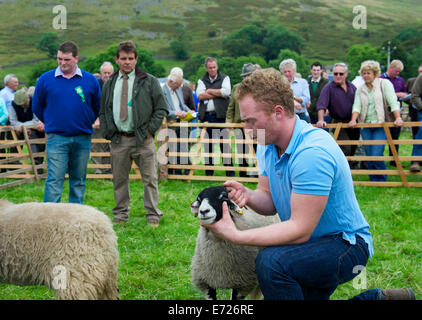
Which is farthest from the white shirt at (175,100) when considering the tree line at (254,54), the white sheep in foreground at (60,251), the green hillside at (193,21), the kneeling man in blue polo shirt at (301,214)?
the green hillside at (193,21)

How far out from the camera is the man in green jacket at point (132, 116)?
555cm

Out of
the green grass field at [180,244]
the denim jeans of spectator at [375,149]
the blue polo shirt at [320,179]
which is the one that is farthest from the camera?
the denim jeans of spectator at [375,149]

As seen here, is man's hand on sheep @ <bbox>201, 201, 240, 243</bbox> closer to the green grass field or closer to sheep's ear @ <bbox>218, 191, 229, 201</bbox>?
sheep's ear @ <bbox>218, 191, 229, 201</bbox>

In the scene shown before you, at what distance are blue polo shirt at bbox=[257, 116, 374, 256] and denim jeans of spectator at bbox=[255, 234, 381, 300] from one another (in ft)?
0.24

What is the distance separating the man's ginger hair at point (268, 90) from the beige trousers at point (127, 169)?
11.5 ft

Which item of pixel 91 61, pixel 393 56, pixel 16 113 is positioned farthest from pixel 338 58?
pixel 16 113

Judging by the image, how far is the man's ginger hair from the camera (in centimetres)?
235

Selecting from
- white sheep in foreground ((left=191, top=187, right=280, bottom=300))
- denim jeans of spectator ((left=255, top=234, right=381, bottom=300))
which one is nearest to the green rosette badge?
white sheep in foreground ((left=191, top=187, right=280, bottom=300))

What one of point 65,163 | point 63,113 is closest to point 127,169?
point 65,163

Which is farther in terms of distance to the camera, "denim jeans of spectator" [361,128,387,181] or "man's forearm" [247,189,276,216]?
"denim jeans of spectator" [361,128,387,181]

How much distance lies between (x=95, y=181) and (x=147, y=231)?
3.67 metres

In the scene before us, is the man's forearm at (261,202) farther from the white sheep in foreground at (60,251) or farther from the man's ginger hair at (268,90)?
the white sheep in foreground at (60,251)

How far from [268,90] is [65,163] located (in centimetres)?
355

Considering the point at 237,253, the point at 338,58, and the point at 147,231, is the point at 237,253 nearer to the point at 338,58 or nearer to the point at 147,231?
the point at 147,231
